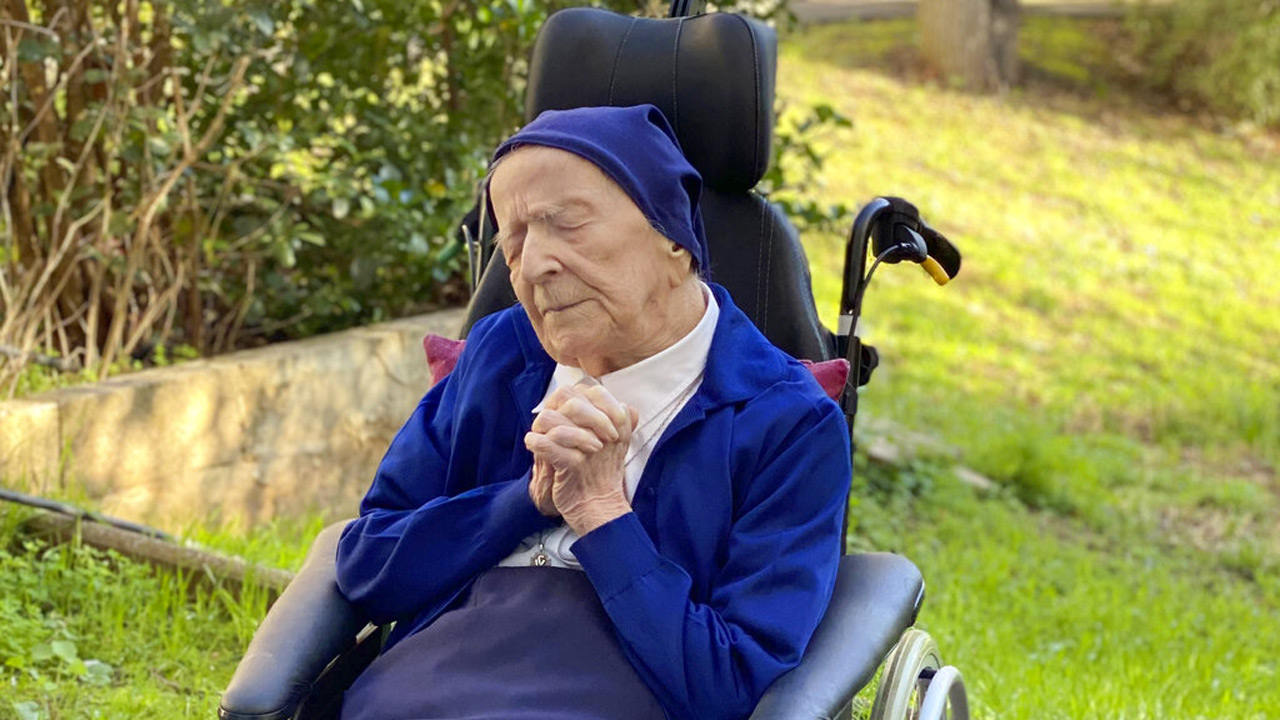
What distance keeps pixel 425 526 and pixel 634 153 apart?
0.59m

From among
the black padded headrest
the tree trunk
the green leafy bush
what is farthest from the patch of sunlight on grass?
the green leafy bush

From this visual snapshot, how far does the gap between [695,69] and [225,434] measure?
2167 mm

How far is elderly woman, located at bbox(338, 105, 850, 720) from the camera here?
2.00m

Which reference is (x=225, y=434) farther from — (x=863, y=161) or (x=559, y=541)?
(x=863, y=161)

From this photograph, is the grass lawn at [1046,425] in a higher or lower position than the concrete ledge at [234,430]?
lower

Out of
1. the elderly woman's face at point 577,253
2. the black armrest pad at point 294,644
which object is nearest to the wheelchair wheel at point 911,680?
the elderly woman's face at point 577,253

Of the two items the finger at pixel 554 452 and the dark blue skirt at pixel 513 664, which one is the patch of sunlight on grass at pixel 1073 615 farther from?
the finger at pixel 554 452

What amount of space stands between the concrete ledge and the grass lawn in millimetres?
189

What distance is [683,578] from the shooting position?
2004 mm

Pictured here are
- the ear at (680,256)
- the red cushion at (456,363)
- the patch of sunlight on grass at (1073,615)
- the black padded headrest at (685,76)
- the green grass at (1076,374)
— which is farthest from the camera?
the green grass at (1076,374)

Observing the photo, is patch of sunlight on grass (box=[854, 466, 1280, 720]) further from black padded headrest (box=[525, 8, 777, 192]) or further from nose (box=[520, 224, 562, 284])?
nose (box=[520, 224, 562, 284])

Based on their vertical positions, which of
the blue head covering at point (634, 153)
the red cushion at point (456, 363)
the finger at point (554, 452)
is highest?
the blue head covering at point (634, 153)

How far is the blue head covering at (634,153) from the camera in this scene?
201 cm

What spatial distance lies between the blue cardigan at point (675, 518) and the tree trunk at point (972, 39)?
10.9m
